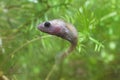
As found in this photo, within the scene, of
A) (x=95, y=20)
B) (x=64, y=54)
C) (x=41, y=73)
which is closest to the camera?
(x=64, y=54)

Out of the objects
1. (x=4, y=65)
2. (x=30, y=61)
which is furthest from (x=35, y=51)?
(x=4, y=65)

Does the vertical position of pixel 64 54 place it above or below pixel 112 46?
above

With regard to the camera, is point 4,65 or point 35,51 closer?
point 4,65

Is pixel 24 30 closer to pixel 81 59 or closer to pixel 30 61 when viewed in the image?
pixel 30 61

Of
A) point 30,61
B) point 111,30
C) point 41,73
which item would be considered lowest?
point 41,73

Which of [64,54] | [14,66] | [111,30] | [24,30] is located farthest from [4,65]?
[111,30]

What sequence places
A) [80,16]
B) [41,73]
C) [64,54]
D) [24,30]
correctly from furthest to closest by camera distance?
[41,73] < [24,30] < [80,16] < [64,54]
